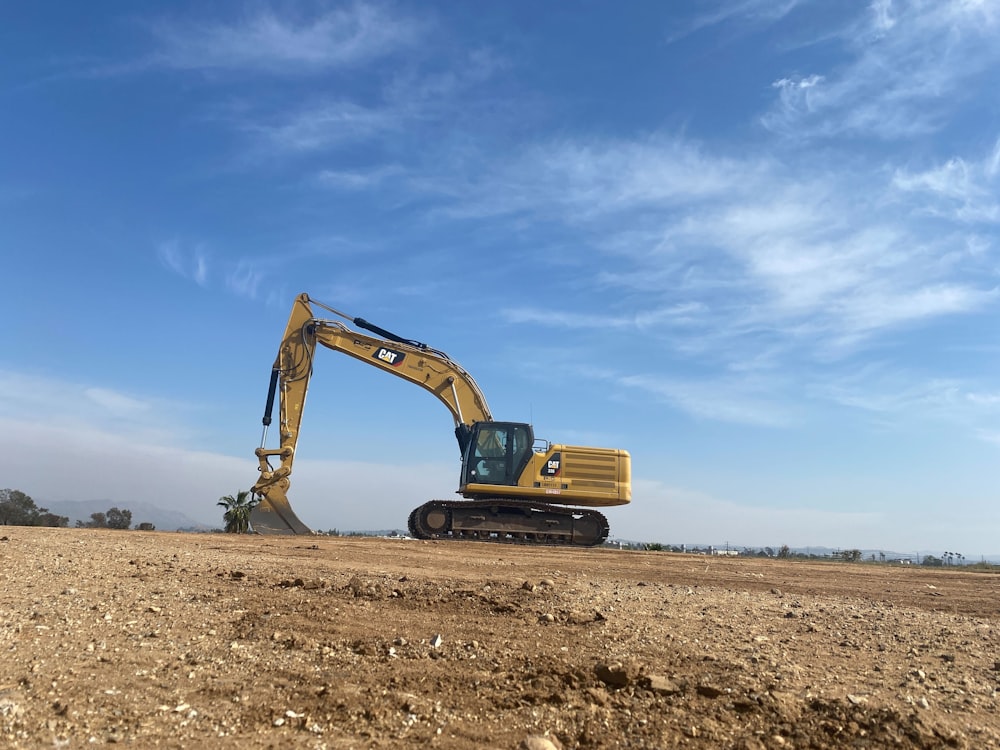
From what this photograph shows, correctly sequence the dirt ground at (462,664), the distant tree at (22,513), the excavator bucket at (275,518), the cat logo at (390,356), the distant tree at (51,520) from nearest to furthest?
the dirt ground at (462,664), the excavator bucket at (275,518), the cat logo at (390,356), the distant tree at (51,520), the distant tree at (22,513)

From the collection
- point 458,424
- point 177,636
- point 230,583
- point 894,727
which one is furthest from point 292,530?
point 894,727

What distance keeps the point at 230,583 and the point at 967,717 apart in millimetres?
7269

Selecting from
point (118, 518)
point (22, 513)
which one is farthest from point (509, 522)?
point (22, 513)

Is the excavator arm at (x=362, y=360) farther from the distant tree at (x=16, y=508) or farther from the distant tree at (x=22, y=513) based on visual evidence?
the distant tree at (x=16, y=508)

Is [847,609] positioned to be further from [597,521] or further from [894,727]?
[597,521]

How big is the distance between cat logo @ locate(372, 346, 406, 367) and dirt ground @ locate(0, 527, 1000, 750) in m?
14.1

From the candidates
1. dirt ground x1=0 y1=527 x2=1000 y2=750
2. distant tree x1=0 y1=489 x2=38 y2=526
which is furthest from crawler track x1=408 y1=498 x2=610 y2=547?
distant tree x1=0 y1=489 x2=38 y2=526

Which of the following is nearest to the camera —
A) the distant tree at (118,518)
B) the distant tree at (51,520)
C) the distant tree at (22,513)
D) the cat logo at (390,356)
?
the cat logo at (390,356)

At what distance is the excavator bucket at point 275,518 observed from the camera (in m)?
20.9

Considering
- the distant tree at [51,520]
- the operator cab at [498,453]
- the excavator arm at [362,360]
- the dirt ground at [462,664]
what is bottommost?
the dirt ground at [462,664]

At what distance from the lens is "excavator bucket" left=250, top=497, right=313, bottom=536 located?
2092cm

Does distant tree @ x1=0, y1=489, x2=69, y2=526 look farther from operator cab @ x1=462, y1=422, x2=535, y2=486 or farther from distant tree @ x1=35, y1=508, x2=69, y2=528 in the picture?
operator cab @ x1=462, y1=422, x2=535, y2=486

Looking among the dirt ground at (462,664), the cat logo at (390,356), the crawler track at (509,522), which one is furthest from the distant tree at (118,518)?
the dirt ground at (462,664)

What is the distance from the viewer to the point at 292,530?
2091 centimetres
